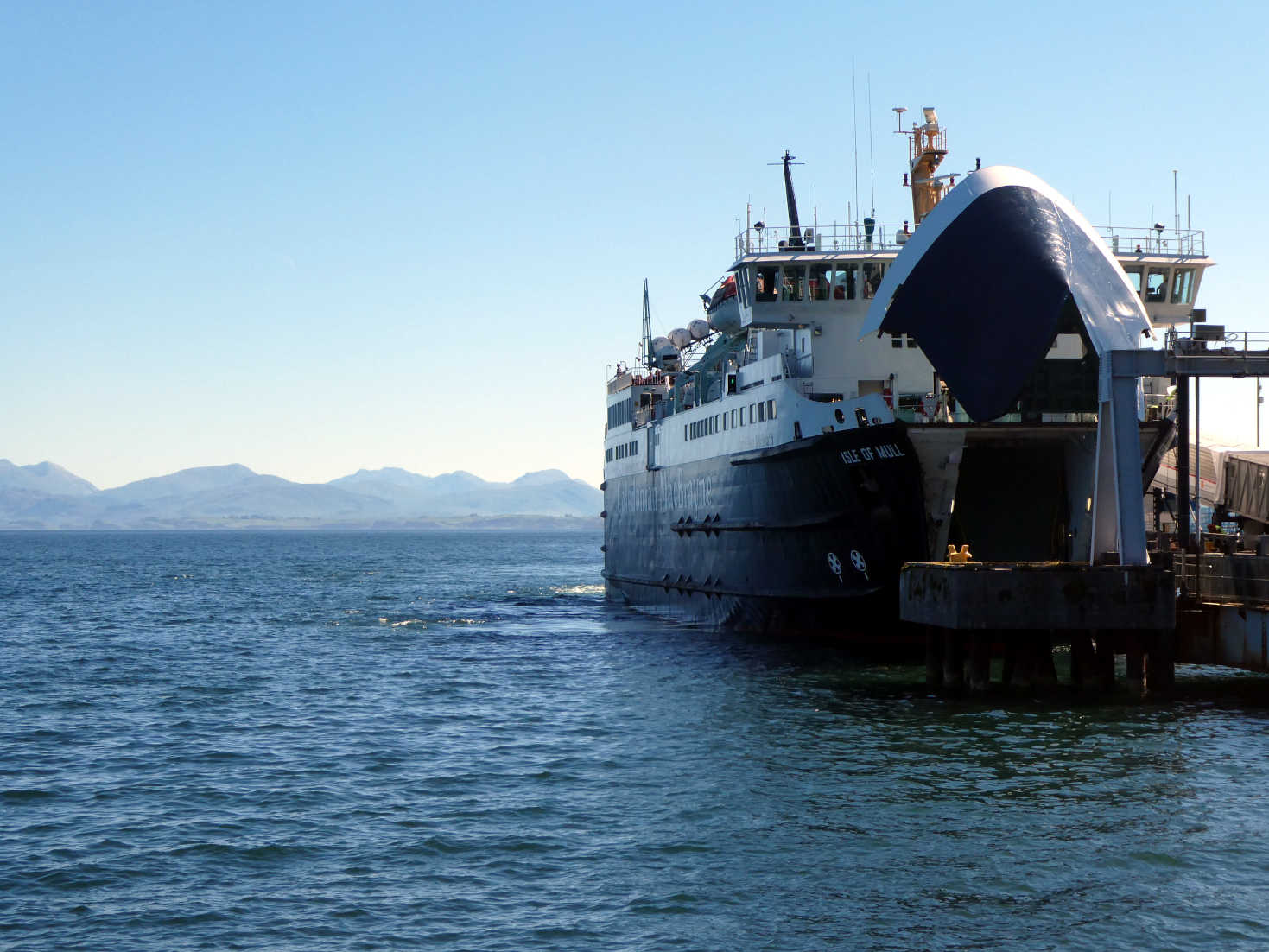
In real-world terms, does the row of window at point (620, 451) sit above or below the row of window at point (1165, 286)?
below

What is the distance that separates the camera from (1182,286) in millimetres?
42188

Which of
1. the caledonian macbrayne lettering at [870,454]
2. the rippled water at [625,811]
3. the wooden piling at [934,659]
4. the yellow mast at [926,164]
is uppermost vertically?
the yellow mast at [926,164]

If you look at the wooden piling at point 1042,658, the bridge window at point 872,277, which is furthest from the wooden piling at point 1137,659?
the bridge window at point 872,277

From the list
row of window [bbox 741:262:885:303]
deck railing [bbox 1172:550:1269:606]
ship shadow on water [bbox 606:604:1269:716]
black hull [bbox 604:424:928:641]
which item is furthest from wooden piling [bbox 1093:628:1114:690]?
row of window [bbox 741:262:885:303]

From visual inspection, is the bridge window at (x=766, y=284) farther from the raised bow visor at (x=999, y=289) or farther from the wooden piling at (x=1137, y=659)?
the wooden piling at (x=1137, y=659)

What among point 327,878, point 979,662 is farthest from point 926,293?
point 327,878

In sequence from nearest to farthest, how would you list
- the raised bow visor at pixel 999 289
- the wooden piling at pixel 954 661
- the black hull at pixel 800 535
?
the wooden piling at pixel 954 661 → the raised bow visor at pixel 999 289 → the black hull at pixel 800 535

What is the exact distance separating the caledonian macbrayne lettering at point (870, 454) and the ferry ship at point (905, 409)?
0.04 m

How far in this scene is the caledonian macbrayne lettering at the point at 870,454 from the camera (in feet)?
112

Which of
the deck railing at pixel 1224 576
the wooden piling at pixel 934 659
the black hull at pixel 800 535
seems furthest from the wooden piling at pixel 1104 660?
the black hull at pixel 800 535

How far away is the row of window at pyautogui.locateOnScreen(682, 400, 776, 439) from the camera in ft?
136

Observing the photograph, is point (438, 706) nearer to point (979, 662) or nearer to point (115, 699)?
point (115, 699)

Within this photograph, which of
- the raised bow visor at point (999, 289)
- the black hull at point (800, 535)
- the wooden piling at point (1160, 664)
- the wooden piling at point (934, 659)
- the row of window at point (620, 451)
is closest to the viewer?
the wooden piling at point (1160, 664)

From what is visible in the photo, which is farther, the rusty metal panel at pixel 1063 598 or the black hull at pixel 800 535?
the black hull at pixel 800 535
